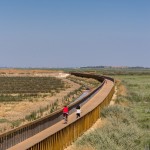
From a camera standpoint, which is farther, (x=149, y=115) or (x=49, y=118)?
(x=149, y=115)

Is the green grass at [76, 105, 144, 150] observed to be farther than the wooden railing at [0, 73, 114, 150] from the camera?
Yes

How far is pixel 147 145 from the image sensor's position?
833 inches

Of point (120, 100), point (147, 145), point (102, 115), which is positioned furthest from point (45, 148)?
point (120, 100)

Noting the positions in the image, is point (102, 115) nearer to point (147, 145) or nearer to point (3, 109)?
point (147, 145)

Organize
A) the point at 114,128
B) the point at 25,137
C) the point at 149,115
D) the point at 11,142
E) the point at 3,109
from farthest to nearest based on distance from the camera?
the point at 3,109 < the point at 149,115 < the point at 114,128 < the point at 25,137 < the point at 11,142

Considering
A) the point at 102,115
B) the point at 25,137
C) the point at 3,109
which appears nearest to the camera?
the point at 25,137

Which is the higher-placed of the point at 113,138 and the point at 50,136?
the point at 50,136

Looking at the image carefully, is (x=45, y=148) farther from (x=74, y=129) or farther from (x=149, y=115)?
(x=149, y=115)

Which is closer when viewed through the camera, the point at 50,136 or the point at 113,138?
the point at 50,136

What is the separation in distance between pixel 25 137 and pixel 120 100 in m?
21.8

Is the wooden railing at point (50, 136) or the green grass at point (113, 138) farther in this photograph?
the green grass at point (113, 138)

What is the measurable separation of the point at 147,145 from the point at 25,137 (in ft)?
19.3

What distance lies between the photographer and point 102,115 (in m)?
29.3

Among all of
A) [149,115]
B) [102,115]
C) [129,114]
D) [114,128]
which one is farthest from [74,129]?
[149,115]
